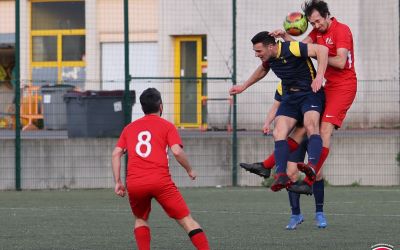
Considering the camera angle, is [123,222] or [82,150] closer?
[123,222]

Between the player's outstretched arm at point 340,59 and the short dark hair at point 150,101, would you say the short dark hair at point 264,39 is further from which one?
the short dark hair at point 150,101

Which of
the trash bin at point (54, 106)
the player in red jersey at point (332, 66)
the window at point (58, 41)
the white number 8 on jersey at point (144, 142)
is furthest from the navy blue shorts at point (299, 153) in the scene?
the window at point (58, 41)

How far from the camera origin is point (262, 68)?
12.8 metres

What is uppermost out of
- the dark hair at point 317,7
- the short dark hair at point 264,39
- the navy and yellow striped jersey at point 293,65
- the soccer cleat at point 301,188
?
the dark hair at point 317,7

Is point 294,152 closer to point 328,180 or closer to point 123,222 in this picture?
point 123,222

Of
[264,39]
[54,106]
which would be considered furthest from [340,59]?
[54,106]

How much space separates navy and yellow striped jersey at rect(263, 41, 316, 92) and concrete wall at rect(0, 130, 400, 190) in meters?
7.59

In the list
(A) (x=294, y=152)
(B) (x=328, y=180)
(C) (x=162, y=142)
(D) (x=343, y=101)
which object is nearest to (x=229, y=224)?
(A) (x=294, y=152)

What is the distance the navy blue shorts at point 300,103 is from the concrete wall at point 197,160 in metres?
7.40

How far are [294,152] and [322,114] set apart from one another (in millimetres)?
706

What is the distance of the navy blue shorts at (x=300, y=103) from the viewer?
1253 centimetres

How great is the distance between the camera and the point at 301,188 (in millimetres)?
11766

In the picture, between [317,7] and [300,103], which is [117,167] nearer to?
[300,103]

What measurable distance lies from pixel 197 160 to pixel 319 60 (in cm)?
824
